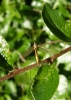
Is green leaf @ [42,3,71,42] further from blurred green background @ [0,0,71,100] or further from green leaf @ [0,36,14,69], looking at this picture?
blurred green background @ [0,0,71,100]

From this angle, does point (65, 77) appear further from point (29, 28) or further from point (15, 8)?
point (15, 8)

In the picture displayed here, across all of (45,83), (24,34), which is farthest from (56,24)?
(24,34)

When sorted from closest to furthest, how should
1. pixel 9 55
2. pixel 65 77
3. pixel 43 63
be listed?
pixel 43 63 < pixel 9 55 < pixel 65 77

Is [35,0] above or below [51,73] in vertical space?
below

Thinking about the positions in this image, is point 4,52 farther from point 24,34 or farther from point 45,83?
point 24,34

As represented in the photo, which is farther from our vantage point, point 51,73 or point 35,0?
point 35,0

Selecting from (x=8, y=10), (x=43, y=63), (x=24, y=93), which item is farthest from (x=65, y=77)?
(x=8, y=10)
